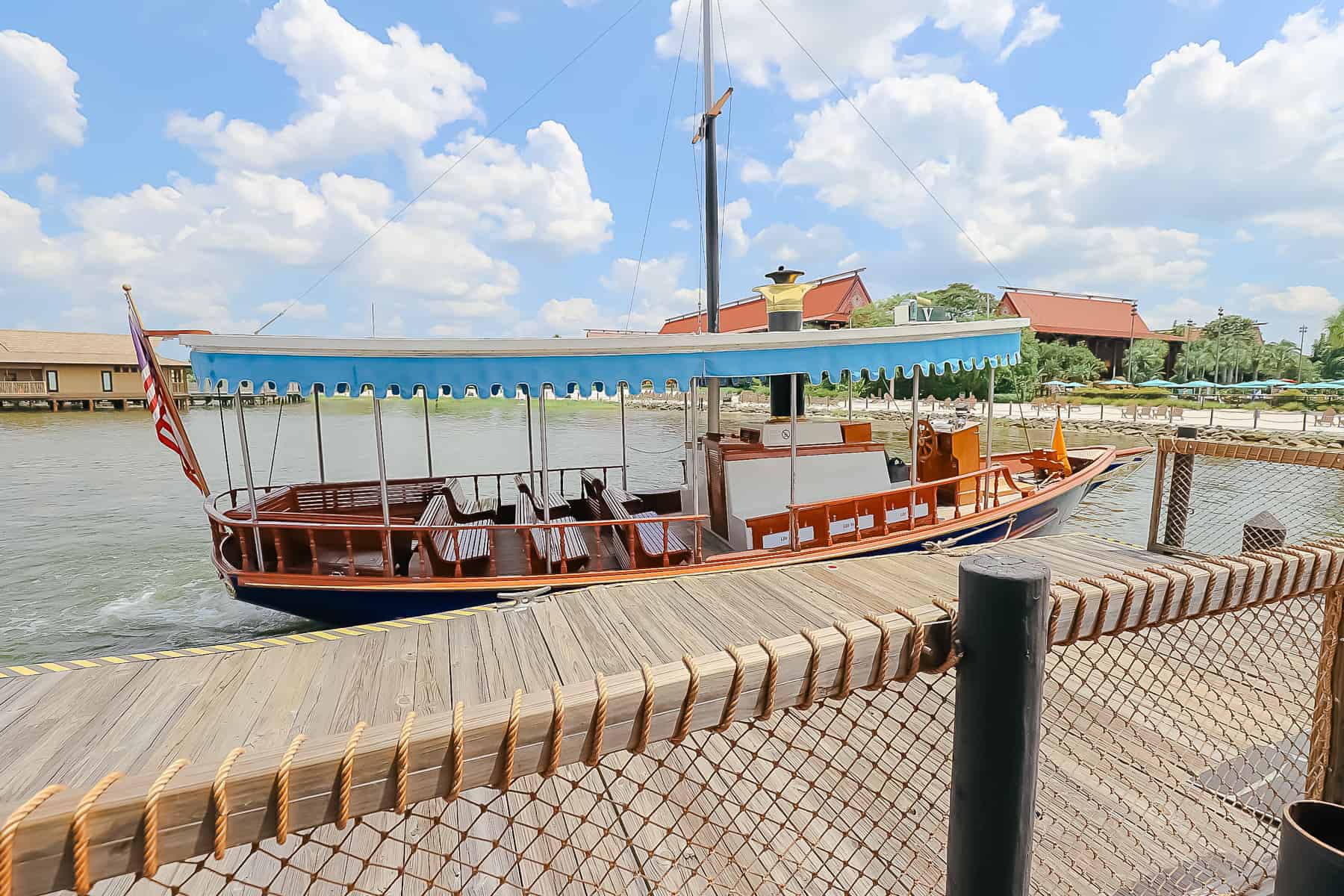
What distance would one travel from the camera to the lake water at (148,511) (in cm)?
886

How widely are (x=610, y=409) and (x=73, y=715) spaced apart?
5381 cm

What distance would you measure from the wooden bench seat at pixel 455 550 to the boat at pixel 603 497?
18 mm

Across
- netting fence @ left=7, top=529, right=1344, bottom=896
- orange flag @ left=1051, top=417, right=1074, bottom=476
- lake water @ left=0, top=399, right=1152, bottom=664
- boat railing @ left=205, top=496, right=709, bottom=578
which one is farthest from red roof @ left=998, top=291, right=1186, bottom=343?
netting fence @ left=7, top=529, right=1344, bottom=896

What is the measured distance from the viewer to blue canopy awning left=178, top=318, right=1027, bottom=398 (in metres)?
5.12

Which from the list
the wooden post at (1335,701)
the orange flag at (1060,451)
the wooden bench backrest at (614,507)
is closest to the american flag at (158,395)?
the wooden bench backrest at (614,507)

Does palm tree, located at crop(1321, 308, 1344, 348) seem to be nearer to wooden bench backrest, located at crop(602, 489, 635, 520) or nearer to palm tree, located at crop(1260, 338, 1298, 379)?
palm tree, located at crop(1260, 338, 1298, 379)

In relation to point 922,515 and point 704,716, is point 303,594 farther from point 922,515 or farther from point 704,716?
point 922,515

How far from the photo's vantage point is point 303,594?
5617 millimetres

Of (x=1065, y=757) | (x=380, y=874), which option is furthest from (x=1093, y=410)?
(x=380, y=874)

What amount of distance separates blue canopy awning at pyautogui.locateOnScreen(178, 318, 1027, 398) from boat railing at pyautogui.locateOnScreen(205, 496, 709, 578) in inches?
46.6

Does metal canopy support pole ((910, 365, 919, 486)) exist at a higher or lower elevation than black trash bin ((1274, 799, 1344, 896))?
higher

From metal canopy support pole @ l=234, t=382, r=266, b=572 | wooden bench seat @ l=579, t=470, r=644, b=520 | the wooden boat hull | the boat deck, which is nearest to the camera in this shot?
the boat deck

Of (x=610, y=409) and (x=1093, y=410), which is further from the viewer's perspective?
(x=610, y=409)

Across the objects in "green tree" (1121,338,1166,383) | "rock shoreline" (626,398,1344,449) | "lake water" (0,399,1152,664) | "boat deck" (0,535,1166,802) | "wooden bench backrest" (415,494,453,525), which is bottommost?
"lake water" (0,399,1152,664)
